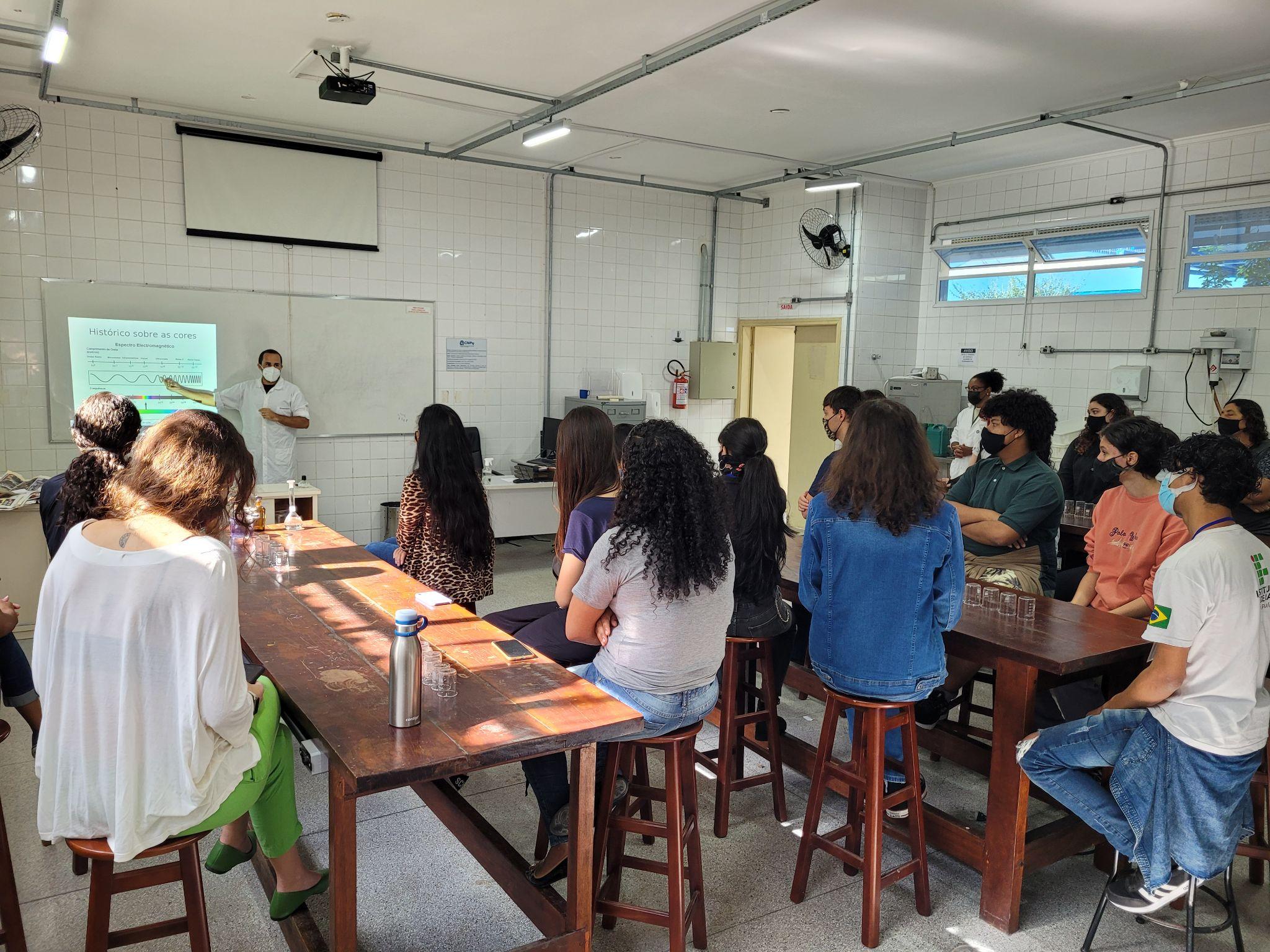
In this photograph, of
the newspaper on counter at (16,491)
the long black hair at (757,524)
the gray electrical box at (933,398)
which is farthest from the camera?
the gray electrical box at (933,398)

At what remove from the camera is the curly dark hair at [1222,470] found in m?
2.29

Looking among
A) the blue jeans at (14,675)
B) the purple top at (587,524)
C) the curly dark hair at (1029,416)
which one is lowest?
the blue jeans at (14,675)

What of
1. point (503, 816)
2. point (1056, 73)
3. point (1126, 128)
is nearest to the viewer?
point (503, 816)

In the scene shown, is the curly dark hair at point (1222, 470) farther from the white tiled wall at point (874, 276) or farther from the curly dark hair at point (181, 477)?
the white tiled wall at point (874, 276)

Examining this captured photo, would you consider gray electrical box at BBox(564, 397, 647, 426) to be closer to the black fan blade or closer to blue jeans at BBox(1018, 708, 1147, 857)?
the black fan blade

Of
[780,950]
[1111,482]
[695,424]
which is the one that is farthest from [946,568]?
[695,424]

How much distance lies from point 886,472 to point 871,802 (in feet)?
3.09

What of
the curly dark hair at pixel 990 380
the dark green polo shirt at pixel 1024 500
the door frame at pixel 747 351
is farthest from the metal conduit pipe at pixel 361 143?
the dark green polo shirt at pixel 1024 500

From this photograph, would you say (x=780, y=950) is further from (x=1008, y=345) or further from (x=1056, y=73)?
(x=1008, y=345)

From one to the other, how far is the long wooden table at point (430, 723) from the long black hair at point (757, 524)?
37.0 inches

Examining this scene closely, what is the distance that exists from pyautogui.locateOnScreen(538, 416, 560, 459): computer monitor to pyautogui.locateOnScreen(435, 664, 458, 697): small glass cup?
5.43m

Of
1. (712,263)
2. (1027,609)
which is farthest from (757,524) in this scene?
(712,263)

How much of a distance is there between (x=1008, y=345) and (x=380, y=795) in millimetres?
6111

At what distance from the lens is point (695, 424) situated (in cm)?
895
